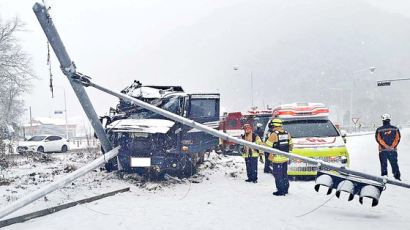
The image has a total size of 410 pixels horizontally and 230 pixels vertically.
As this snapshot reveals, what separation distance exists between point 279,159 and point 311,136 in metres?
2.47

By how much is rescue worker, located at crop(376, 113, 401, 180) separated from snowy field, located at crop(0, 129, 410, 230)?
2.54 feet

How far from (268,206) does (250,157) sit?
267 centimetres

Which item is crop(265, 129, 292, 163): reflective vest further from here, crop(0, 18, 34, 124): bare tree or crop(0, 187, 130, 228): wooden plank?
crop(0, 18, 34, 124): bare tree

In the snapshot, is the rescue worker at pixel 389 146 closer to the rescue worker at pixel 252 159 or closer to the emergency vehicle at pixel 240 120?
the rescue worker at pixel 252 159

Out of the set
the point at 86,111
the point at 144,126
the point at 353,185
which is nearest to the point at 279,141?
the point at 353,185

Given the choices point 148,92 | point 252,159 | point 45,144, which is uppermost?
point 148,92

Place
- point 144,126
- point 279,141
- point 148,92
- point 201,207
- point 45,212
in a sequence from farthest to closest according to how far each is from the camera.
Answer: point 148,92 → point 144,126 → point 279,141 → point 201,207 → point 45,212

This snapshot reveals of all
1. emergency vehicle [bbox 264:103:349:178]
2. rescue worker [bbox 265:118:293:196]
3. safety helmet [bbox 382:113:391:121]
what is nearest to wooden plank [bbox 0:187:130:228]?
rescue worker [bbox 265:118:293:196]

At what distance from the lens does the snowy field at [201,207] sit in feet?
16.3

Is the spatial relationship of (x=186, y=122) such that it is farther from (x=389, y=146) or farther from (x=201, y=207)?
(x=389, y=146)

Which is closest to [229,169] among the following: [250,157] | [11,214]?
[250,157]

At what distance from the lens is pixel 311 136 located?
8.92 meters

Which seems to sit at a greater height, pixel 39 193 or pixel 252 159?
pixel 39 193

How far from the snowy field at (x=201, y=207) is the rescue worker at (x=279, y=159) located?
0.28m
